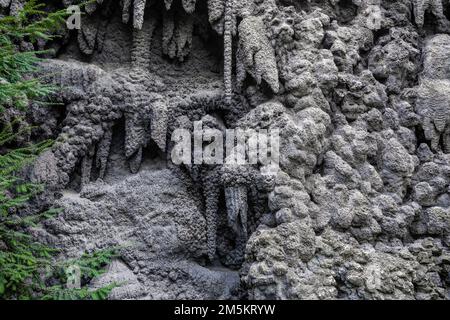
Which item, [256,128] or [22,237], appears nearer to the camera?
[22,237]

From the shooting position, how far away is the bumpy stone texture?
19.4 ft

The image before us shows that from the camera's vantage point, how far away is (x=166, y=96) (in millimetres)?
7105

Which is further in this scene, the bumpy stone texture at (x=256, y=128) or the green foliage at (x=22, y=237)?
the bumpy stone texture at (x=256, y=128)

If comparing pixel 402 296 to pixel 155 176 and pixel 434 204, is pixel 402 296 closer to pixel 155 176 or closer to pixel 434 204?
pixel 434 204

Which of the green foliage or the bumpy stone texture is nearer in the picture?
the green foliage

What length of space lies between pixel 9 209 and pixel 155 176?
5.52 ft

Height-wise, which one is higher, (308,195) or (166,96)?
(166,96)

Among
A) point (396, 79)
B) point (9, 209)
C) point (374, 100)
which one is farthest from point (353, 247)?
point (9, 209)

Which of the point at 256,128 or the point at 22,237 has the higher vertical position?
the point at 256,128

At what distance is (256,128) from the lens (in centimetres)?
628

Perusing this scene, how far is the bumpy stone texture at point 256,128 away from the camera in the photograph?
5.90 metres
